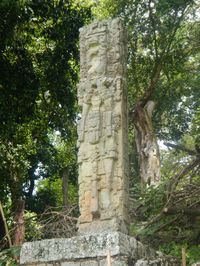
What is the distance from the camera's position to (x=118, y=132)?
233 inches

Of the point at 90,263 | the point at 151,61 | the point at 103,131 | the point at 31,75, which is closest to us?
the point at 90,263

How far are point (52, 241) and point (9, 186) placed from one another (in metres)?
7.64

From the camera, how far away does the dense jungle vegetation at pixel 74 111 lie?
25.3 feet

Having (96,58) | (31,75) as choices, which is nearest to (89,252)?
(96,58)

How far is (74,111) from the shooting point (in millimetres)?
13070

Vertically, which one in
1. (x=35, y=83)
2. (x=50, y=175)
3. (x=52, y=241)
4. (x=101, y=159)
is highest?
(x=35, y=83)

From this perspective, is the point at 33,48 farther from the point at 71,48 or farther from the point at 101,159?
the point at 101,159

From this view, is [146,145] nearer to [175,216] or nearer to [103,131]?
[175,216]

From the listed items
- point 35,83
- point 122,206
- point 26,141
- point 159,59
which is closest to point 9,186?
point 26,141

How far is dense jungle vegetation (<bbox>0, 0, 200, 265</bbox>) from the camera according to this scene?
7.72m

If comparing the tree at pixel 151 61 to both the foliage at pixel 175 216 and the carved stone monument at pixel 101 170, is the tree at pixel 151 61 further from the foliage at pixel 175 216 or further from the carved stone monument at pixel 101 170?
the carved stone monument at pixel 101 170

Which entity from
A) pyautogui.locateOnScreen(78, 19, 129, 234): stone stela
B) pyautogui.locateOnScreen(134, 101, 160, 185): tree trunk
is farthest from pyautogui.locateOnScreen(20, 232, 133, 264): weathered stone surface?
pyautogui.locateOnScreen(134, 101, 160, 185): tree trunk

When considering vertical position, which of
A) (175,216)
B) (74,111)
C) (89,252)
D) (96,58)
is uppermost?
(74,111)

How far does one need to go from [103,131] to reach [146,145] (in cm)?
846
